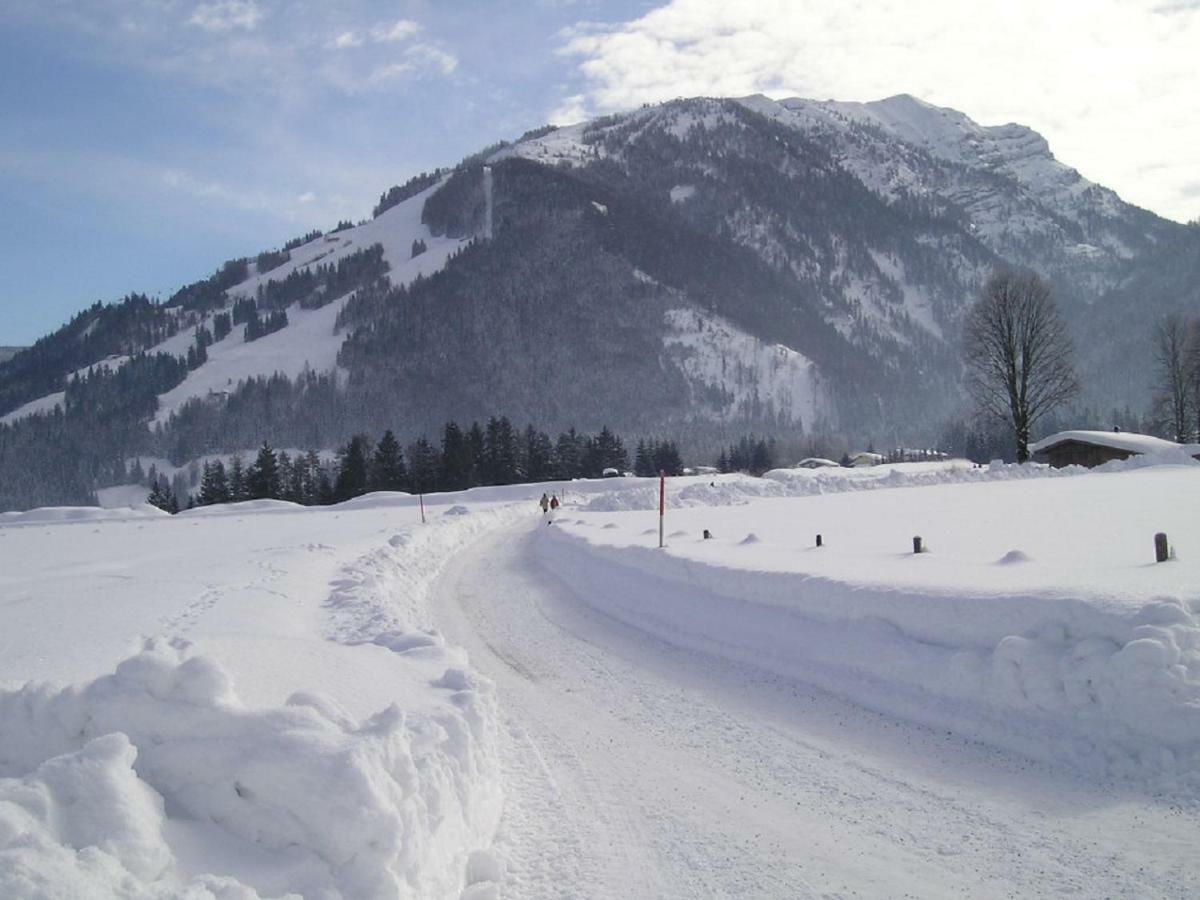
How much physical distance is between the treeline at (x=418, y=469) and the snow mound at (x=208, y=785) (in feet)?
225

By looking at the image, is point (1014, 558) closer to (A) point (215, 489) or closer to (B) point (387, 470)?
(B) point (387, 470)

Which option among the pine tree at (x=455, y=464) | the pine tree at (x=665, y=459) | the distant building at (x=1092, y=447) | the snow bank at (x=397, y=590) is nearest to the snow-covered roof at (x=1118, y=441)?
the distant building at (x=1092, y=447)

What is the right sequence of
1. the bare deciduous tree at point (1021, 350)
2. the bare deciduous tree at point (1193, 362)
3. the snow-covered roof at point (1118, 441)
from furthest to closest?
1. the bare deciduous tree at point (1193, 362)
2. the bare deciduous tree at point (1021, 350)
3. the snow-covered roof at point (1118, 441)

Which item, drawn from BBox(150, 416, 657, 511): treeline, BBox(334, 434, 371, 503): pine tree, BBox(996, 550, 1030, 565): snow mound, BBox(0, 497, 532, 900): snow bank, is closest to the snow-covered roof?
BBox(996, 550, 1030, 565): snow mound

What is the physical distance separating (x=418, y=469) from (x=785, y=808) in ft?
236

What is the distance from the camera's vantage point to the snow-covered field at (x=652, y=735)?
3945 millimetres

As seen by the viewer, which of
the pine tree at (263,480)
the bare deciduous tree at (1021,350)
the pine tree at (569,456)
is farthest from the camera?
the pine tree at (569,456)

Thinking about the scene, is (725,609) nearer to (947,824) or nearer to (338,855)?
A: (947,824)

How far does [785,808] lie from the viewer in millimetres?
5422

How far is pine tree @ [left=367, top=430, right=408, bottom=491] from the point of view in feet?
241

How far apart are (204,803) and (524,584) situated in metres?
12.6

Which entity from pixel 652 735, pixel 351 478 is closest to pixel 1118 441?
pixel 652 735

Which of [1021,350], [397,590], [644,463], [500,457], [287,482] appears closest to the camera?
[397,590]

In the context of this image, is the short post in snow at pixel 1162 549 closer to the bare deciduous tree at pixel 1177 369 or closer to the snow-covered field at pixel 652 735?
the snow-covered field at pixel 652 735
